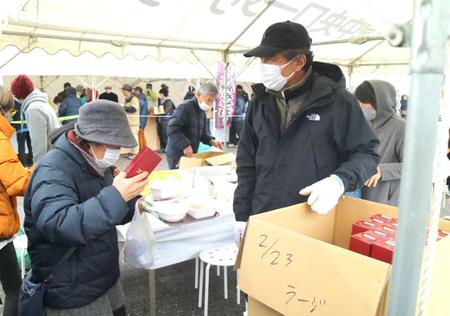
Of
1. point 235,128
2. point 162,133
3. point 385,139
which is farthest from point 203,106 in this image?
point 235,128

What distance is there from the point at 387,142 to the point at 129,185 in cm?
175

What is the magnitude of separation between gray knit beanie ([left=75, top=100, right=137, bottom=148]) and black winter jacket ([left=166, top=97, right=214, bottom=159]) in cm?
235

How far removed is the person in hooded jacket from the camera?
2342 millimetres

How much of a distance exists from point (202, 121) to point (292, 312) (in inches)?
132

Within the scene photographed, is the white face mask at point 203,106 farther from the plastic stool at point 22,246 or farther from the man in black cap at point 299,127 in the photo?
the man in black cap at point 299,127

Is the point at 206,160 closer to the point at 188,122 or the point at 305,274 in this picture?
the point at 188,122

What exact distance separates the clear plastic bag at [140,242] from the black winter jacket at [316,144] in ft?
→ 2.60

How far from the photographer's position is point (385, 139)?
2.43m

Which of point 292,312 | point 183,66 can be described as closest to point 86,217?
point 292,312

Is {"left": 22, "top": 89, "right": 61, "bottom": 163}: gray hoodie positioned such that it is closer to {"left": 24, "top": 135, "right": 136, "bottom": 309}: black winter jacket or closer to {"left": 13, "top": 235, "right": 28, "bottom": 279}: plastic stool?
{"left": 13, "top": 235, "right": 28, "bottom": 279}: plastic stool

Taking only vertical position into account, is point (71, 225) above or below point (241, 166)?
below

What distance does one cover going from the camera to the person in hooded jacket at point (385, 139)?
2.34 meters

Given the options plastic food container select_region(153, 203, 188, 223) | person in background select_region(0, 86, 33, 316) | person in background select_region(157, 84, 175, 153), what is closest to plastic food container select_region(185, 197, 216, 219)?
plastic food container select_region(153, 203, 188, 223)

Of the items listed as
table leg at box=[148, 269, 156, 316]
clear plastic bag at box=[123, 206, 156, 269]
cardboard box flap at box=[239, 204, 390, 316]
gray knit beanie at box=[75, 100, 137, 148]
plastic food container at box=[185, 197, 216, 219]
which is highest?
gray knit beanie at box=[75, 100, 137, 148]
